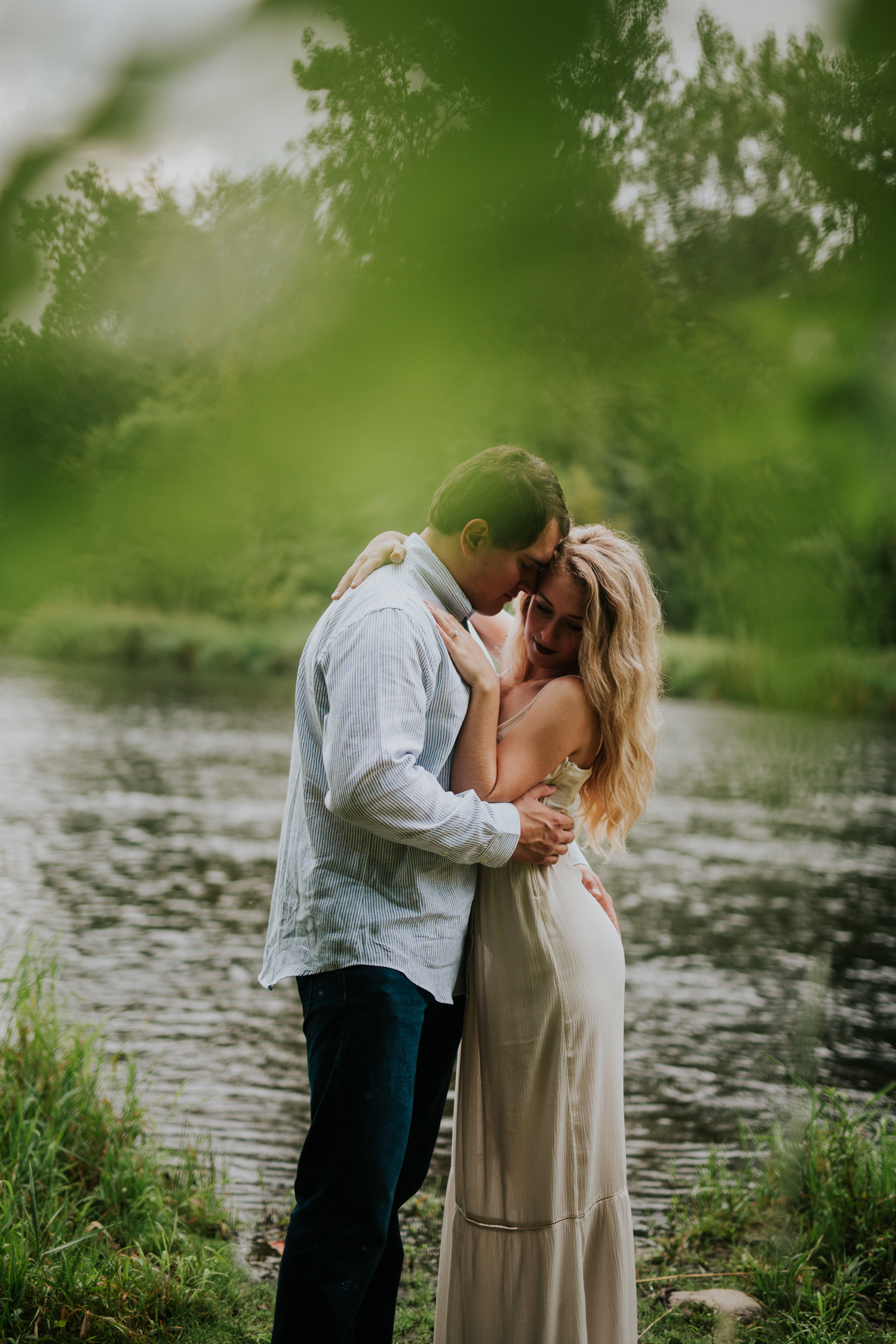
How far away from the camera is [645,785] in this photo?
232cm

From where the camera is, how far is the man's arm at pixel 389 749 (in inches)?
66.9

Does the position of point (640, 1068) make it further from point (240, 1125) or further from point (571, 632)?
point (571, 632)

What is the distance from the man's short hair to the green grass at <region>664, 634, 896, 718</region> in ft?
0.59

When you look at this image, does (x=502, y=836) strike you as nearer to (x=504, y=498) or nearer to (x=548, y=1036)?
(x=548, y=1036)

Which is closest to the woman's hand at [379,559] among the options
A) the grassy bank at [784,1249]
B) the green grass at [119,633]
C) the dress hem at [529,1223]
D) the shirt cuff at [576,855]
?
the shirt cuff at [576,855]

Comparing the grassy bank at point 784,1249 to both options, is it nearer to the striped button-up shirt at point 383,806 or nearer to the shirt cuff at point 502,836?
the striped button-up shirt at point 383,806

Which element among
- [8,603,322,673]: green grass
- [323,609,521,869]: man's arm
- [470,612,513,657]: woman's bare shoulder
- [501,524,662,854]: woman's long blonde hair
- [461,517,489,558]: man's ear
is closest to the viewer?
[8,603,322,673]: green grass

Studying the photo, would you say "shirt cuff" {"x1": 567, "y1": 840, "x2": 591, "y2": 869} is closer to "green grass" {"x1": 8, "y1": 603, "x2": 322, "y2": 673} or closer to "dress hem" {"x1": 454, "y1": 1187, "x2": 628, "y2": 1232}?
"dress hem" {"x1": 454, "y1": 1187, "x2": 628, "y2": 1232}

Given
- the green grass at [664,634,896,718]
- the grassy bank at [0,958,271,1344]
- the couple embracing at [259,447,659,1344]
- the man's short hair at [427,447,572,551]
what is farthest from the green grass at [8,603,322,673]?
the grassy bank at [0,958,271,1344]

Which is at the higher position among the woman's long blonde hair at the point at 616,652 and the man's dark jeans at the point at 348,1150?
the woman's long blonde hair at the point at 616,652

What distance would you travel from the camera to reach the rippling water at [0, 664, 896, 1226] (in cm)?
463

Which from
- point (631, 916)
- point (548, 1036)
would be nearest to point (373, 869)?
point (548, 1036)

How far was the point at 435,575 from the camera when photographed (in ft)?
6.43

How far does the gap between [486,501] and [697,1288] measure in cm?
240
